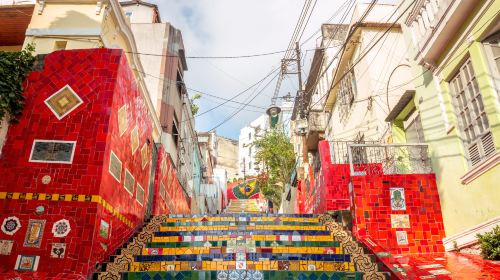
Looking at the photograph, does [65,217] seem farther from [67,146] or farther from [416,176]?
[416,176]

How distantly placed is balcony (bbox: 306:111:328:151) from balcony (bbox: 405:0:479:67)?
9774 millimetres

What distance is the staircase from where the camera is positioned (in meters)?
5.81

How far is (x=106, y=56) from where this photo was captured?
7.60 m

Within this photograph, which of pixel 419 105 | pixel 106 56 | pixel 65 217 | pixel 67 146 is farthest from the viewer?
pixel 419 105

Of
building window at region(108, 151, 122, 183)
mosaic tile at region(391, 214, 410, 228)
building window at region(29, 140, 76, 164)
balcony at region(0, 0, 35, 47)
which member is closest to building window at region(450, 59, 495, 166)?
mosaic tile at region(391, 214, 410, 228)

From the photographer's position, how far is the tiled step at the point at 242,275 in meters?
5.73

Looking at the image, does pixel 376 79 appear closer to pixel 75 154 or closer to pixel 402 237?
pixel 402 237

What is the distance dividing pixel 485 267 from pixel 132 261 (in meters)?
5.61

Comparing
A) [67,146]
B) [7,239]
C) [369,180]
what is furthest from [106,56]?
[369,180]

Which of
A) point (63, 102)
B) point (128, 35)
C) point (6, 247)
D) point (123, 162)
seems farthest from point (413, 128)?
point (6, 247)

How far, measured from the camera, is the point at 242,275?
5766mm

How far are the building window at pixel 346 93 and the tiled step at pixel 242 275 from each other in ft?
33.4

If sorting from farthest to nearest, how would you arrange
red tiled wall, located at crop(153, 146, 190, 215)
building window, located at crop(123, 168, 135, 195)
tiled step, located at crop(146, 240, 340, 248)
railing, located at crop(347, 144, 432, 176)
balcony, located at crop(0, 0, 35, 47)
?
red tiled wall, located at crop(153, 146, 190, 215)
balcony, located at crop(0, 0, 35, 47)
railing, located at crop(347, 144, 432, 176)
building window, located at crop(123, 168, 135, 195)
tiled step, located at crop(146, 240, 340, 248)

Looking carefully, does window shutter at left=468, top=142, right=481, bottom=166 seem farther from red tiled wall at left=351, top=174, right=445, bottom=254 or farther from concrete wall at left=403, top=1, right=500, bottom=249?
red tiled wall at left=351, top=174, right=445, bottom=254
